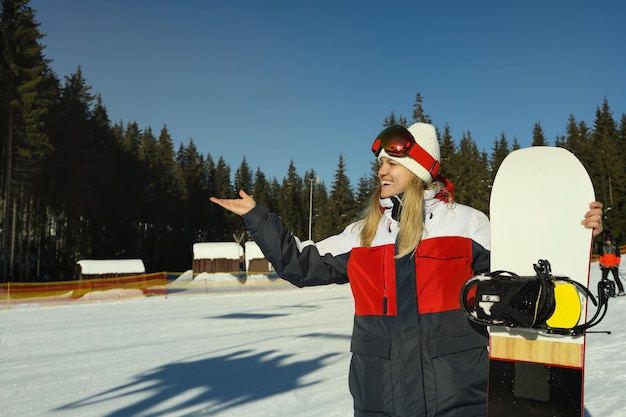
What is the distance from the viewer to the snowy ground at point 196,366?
567 centimetres

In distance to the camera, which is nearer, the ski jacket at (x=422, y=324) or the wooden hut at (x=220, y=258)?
the ski jacket at (x=422, y=324)

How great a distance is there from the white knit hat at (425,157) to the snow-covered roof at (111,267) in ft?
101

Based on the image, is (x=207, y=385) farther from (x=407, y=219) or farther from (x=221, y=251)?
(x=221, y=251)

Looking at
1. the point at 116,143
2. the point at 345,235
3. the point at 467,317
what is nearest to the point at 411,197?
the point at 345,235

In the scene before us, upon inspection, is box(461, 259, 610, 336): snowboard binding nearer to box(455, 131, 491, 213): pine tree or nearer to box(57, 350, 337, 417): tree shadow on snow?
box(57, 350, 337, 417): tree shadow on snow

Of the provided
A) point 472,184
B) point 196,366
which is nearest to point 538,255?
point 196,366

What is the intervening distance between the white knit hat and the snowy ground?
140 inches

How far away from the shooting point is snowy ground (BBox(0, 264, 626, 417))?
5.67 metres

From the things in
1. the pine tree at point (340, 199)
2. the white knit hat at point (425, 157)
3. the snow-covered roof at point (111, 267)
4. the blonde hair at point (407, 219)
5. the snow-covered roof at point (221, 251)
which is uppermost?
the pine tree at point (340, 199)

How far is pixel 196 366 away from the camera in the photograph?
26.2 feet

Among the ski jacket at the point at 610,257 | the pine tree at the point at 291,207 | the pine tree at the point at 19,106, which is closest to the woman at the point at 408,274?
the ski jacket at the point at 610,257

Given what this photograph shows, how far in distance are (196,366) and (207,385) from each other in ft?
4.62

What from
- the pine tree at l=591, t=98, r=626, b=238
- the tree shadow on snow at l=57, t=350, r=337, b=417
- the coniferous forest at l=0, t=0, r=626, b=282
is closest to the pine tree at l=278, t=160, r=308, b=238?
the coniferous forest at l=0, t=0, r=626, b=282

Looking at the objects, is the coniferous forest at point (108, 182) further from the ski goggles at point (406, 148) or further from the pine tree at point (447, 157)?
the ski goggles at point (406, 148)
